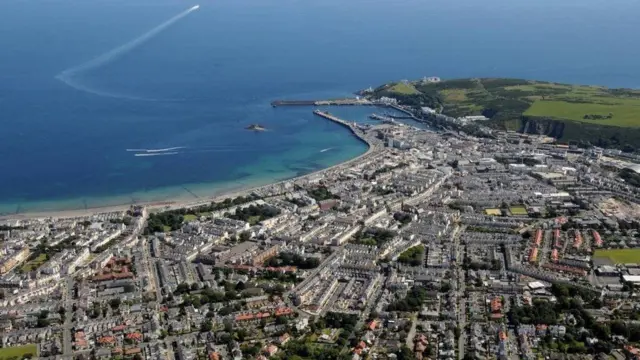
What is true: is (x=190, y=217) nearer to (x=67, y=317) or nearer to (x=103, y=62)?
(x=67, y=317)

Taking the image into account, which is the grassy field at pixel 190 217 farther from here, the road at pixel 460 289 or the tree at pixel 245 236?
the road at pixel 460 289

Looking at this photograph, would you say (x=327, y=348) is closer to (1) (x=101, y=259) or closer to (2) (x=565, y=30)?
(1) (x=101, y=259)

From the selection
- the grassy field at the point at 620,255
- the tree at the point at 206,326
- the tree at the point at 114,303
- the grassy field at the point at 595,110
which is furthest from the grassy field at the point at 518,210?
the tree at the point at 114,303

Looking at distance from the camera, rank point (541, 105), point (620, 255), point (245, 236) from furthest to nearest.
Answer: point (541, 105) < point (245, 236) < point (620, 255)

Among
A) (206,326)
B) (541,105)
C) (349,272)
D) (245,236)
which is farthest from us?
(541,105)

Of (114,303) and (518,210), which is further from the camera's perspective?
(518,210)

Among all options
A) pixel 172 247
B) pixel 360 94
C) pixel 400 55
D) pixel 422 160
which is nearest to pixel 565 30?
pixel 400 55

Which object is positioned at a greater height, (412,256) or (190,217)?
(412,256)

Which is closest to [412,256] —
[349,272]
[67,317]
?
[349,272]

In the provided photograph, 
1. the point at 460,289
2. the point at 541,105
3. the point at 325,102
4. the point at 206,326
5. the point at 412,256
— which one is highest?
the point at 541,105
